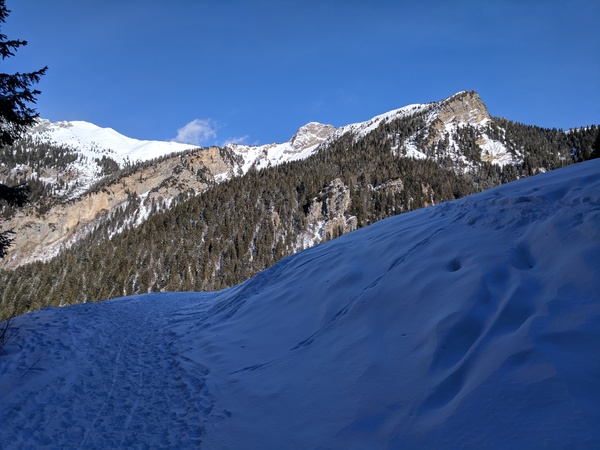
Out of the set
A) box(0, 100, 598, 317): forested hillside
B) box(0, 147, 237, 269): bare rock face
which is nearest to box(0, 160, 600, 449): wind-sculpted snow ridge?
box(0, 100, 598, 317): forested hillside

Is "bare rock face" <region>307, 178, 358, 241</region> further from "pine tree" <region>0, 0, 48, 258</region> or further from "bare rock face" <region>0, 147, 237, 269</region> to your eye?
"bare rock face" <region>0, 147, 237, 269</region>

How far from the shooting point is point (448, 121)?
5271 inches

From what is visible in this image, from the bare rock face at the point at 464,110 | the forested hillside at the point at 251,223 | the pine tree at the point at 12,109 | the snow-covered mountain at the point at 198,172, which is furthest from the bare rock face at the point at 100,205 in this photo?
the pine tree at the point at 12,109

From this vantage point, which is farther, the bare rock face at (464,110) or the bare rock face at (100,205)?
the bare rock face at (100,205)

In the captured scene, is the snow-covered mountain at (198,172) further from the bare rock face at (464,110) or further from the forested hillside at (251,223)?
the forested hillside at (251,223)

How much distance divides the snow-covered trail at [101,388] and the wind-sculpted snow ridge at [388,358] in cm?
3

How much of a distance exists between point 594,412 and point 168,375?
6.06 m

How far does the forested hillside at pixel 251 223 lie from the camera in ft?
225

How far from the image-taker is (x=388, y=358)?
4.49 metres

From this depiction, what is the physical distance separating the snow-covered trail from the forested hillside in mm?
58668

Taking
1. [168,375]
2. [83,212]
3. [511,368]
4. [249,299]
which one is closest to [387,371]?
[511,368]

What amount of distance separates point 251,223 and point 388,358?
8018cm

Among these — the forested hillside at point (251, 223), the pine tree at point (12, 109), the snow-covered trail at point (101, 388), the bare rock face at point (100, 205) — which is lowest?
the snow-covered trail at point (101, 388)

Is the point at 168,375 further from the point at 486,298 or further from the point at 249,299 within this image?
the point at 486,298
